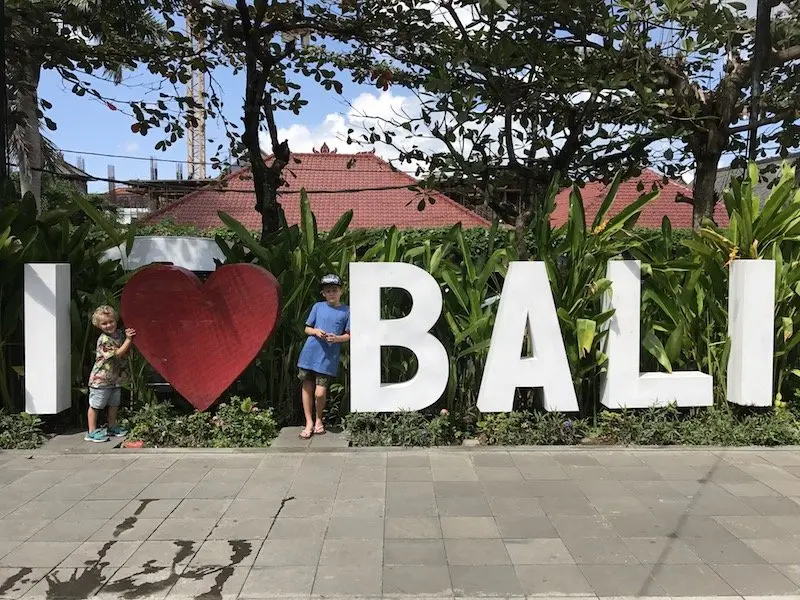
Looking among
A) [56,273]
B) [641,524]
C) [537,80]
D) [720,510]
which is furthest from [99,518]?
[537,80]

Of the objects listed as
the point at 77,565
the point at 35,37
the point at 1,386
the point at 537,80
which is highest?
the point at 35,37

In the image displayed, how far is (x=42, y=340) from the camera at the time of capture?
599 centimetres

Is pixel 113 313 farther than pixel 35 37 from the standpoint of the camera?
No

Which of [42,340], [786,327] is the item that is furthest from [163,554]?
[786,327]

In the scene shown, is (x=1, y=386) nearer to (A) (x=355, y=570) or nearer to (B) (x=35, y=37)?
Answer: (B) (x=35, y=37)

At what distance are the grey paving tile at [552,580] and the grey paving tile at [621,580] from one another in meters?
0.05

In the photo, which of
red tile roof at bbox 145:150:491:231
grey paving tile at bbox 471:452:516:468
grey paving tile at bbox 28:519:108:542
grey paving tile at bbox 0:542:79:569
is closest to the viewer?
grey paving tile at bbox 0:542:79:569

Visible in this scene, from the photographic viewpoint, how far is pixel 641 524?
4.15m

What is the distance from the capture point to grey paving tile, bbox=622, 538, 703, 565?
3646 mm

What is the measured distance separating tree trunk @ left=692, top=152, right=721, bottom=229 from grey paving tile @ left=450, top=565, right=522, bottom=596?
5.09 m

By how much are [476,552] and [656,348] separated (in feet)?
11.5

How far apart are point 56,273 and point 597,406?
532 centimetres

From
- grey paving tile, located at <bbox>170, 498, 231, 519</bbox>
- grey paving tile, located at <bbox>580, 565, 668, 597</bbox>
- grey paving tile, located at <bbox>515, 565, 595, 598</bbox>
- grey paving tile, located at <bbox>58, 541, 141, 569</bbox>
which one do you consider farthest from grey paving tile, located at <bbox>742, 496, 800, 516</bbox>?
grey paving tile, located at <bbox>58, 541, 141, 569</bbox>

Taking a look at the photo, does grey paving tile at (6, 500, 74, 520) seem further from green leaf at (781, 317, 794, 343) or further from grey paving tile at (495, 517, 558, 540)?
green leaf at (781, 317, 794, 343)
